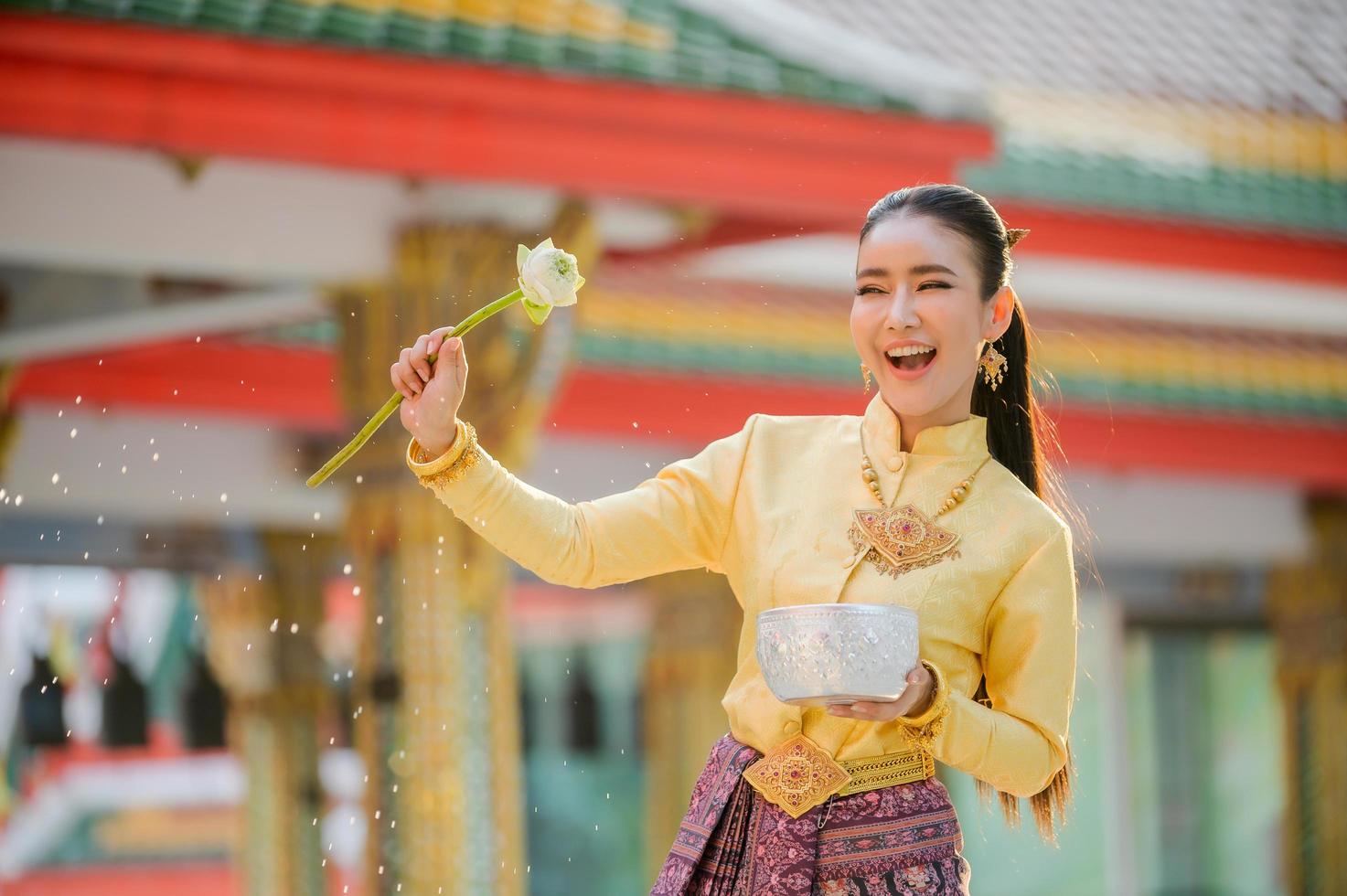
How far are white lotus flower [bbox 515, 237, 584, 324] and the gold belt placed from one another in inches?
16.1

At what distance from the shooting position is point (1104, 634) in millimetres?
9383

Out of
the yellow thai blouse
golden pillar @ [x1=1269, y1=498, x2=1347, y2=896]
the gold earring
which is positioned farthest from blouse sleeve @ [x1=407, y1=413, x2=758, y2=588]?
golden pillar @ [x1=1269, y1=498, x2=1347, y2=896]

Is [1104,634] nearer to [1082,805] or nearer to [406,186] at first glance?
[1082,805]

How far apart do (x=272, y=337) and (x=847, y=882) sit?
485 centimetres

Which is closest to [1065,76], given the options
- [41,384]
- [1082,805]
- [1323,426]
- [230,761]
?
[1323,426]

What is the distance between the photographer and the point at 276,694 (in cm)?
697

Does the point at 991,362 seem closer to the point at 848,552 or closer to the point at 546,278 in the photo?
the point at 848,552

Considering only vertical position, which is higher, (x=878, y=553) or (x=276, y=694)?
(x=276, y=694)

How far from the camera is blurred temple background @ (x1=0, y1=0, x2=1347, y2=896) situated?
143 inches

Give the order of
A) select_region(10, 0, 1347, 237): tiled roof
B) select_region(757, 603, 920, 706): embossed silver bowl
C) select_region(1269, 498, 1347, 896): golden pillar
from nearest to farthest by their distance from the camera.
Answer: select_region(757, 603, 920, 706): embossed silver bowl
select_region(10, 0, 1347, 237): tiled roof
select_region(1269, 498, 1347, 896): golden pillar

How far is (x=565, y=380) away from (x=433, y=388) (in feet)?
14.9

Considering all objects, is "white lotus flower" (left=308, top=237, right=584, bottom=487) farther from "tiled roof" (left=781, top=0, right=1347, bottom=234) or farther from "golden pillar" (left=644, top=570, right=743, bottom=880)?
"golden pillar" (left=644, top=570, right=743, bottom=880)

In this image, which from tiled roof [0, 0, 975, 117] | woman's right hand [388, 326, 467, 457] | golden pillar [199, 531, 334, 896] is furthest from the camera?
golden pillar [199, 531, 334, 896]

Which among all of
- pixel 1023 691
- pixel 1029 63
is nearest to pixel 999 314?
pixel 1023 691
